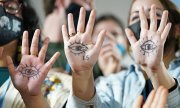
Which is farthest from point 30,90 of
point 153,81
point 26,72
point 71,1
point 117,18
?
point 117,18

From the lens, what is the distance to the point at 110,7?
1.88m

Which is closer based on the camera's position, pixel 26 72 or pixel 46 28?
pixel 26 72

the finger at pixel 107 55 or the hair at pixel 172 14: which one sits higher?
the hair at pixel 172 14

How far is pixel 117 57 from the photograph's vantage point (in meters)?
1.77

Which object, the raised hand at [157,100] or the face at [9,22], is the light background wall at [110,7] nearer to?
the face at [9,22]

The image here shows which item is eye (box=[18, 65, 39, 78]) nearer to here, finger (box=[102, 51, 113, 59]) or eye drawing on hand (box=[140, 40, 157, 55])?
eye drawing on hand (box=[140, 40, 157, 55])

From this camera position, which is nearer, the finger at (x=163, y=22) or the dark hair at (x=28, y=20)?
the finger at (x=163, y=22)

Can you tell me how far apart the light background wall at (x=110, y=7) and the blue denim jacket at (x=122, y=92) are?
252 millimetres

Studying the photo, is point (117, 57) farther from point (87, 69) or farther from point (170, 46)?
point (87, 69)

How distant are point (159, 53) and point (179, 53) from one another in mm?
319

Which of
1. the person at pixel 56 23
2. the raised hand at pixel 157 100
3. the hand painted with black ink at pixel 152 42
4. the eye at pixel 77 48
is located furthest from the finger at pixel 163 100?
the person at pixel 56 23

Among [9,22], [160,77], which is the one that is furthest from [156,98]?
[9,22]

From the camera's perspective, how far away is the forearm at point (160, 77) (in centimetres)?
103

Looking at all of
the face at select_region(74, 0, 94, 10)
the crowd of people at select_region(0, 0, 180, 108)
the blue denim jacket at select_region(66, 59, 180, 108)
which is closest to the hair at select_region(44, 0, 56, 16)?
the crowd of people at select_region(0, 0, 180, 108)
